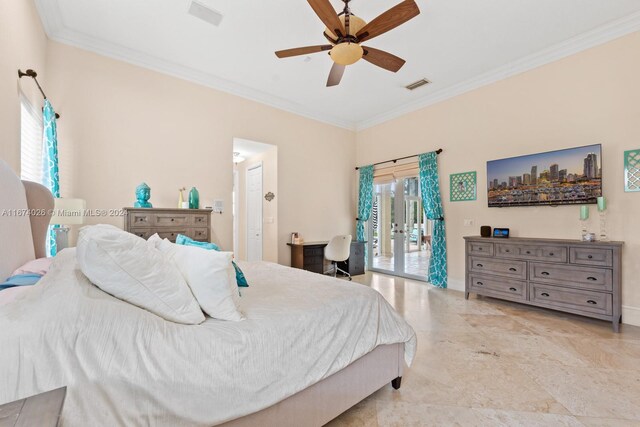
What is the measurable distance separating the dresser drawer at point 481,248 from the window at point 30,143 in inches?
203

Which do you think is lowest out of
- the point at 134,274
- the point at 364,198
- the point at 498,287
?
the point at 498,287

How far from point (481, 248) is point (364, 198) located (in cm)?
261

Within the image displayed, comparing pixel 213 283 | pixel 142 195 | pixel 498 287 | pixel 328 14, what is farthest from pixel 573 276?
pixel 142 195

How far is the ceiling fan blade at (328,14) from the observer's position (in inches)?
85.9

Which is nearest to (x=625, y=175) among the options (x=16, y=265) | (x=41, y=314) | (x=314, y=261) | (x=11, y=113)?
(x=314, y=261)

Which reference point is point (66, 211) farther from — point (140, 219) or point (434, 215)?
point (434, 215)

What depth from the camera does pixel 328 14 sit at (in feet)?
7.50

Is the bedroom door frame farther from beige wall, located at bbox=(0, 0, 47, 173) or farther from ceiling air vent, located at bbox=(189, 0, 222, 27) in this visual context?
beige wall, located at bbox=(0, 0, 47, 173)

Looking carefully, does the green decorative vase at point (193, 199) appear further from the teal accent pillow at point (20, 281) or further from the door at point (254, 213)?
the teal accent pillow at point (20, 281)

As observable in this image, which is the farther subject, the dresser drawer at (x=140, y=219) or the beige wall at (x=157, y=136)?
the beige wall at (x=157, y=136)

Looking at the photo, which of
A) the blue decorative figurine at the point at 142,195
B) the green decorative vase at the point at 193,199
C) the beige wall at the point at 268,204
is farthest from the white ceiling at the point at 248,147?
the blue decorative figurine at the point at 142,195

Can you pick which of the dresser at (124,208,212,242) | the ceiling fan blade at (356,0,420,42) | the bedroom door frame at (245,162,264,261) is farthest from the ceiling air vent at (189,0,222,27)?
the bedroom door frame at (245,162,264,261)

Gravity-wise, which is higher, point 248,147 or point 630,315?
point 248,147

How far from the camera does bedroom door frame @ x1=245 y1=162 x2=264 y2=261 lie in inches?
227
